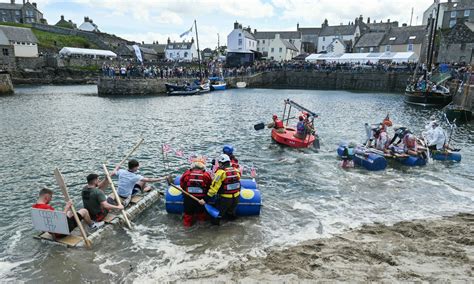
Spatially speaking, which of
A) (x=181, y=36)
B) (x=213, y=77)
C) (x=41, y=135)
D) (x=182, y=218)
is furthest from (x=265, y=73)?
(x=182, y=218)

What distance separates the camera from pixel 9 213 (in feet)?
31.6

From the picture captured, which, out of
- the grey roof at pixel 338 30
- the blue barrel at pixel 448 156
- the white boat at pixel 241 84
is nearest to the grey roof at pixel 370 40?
the grey roof at pixel 338 30

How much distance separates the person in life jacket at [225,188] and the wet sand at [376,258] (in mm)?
1667

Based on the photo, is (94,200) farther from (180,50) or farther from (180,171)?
(180,50)

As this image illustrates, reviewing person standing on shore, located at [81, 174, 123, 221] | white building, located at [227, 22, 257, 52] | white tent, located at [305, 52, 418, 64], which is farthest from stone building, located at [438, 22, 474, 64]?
person standing on shore, located at [81, 174, 123, 221]

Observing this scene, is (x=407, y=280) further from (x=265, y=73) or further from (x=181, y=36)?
(x=265, y=73)

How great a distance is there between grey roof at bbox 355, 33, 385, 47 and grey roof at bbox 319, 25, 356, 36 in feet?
34.0

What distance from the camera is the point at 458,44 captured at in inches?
2144

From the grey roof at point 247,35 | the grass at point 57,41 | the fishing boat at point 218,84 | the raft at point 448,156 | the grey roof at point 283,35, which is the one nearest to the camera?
the raft at point 448,156

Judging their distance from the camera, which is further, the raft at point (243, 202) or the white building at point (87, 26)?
the white building at point (87, 26)

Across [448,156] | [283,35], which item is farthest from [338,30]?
[448,156]

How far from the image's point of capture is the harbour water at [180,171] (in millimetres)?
7227

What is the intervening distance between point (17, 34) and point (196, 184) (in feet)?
234

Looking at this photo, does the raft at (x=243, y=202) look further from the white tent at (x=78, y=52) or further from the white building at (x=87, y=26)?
the white building at (x=87, y=26)
